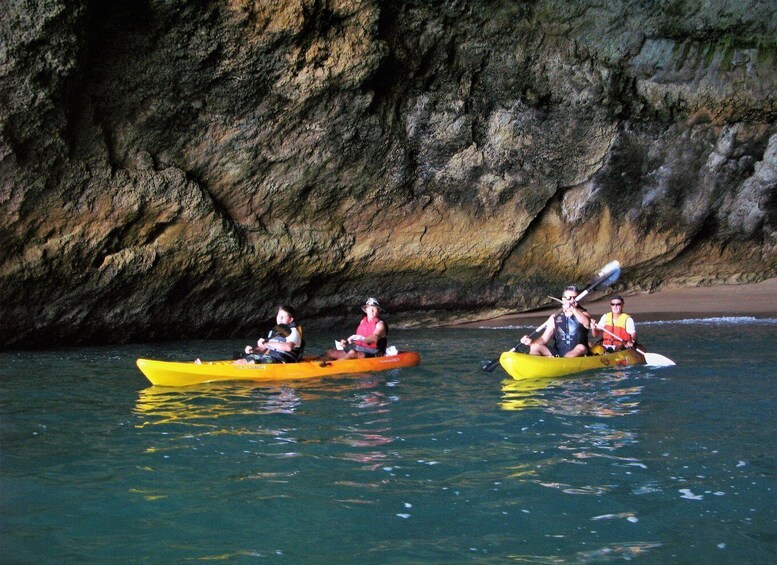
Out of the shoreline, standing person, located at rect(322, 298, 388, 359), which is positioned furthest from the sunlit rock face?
standing person, located at rect(322, 298, 388, 359)

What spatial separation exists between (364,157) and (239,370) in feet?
17.1

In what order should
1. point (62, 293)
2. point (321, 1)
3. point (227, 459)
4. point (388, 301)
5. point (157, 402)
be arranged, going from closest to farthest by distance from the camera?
point (227, 459)
point (157, 402)
point (321, 1)
point (62, 293)
point (388, 301)

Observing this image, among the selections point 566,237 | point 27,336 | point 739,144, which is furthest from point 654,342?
point 27,336

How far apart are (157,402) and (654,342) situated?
24.1 feet

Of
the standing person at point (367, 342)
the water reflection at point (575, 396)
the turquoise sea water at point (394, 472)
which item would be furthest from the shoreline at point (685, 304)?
the turquoise sea water at point (394, 472)

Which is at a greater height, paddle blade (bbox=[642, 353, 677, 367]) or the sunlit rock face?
the sunlit rock face

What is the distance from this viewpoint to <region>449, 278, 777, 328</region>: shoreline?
15484 millimetres

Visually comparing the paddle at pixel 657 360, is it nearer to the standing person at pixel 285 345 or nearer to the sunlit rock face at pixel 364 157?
the standing person at pixel 285 345

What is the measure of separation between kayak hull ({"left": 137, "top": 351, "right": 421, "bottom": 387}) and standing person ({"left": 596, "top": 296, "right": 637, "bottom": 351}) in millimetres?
2731

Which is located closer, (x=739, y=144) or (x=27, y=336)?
(x=27, y=336)

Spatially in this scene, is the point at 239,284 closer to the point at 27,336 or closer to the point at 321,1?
the point at 27,336

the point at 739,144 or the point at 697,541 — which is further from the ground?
the point at 739,144

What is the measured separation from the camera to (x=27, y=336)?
1183 centimetres

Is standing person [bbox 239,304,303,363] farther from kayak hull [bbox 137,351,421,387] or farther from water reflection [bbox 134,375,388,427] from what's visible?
water reflection [bbox 134,375,388,427]
